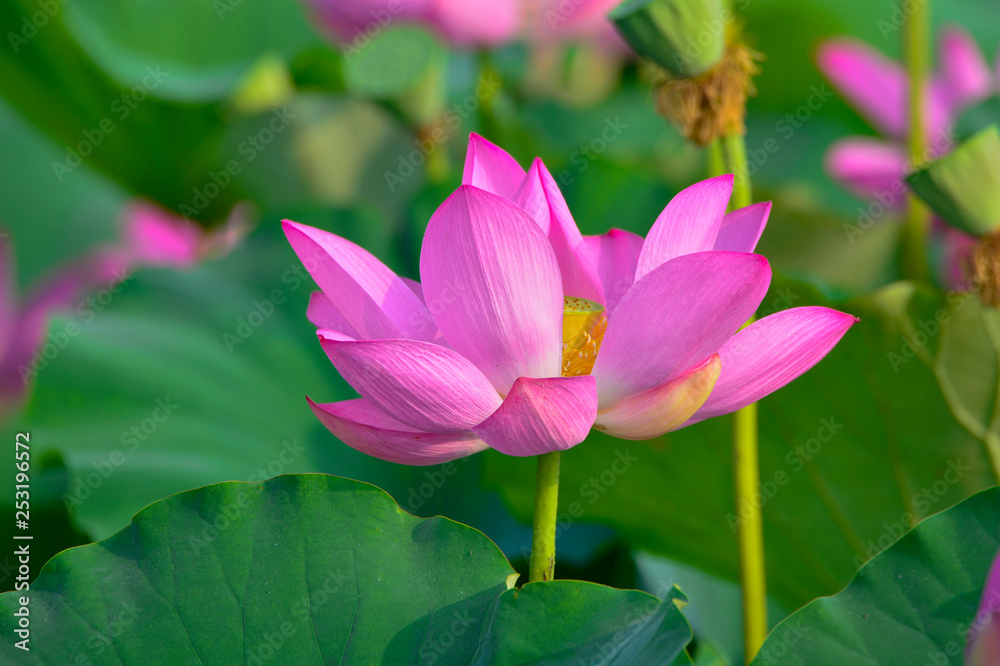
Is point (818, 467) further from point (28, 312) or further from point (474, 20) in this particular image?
point (28, 312)

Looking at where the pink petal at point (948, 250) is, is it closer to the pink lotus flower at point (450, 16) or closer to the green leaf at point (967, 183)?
the green leaf at point (967, 183)

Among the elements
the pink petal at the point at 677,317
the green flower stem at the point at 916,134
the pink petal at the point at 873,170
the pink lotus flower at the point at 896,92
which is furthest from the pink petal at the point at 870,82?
the pink petal at the point at 677,317

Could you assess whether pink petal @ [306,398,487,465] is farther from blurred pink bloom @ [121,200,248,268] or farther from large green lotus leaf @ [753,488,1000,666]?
blurred pink bloom @ [121,200,248,268]

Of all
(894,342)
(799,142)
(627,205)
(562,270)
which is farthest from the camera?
(799,142)

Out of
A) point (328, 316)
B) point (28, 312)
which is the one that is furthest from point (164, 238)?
point (328, 316)

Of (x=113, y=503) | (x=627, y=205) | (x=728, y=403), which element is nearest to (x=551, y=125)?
(x=627, y=205)

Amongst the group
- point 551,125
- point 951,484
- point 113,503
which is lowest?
point 951,484

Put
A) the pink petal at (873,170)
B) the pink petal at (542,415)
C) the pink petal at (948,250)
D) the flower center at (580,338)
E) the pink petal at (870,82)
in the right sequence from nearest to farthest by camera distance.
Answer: the pink petal at (542,415)
the flower center at (580,338)
the pink petal at (948,250)
the pink petal at (873,170)
the pink petal at (870,82)

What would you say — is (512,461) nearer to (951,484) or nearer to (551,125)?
(951,484)
